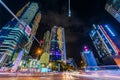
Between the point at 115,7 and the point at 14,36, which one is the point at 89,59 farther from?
the point at 14,36

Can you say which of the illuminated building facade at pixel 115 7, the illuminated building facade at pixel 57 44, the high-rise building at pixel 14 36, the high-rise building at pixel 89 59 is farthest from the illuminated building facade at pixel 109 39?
the high-rise building at pixel 14 36

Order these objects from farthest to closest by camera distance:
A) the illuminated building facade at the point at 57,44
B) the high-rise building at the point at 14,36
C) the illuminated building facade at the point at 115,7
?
the illuminated building facade at the point at 57,44 → the high-rise building at the point at 14,36 → the illuminated building facade at the point at 115,7

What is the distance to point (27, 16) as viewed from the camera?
510 feet

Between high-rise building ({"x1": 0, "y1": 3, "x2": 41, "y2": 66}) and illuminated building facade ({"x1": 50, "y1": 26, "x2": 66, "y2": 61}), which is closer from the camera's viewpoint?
high-rise building ({"x1": 0, "y1": 3, "x2": 41, "y2": 66})

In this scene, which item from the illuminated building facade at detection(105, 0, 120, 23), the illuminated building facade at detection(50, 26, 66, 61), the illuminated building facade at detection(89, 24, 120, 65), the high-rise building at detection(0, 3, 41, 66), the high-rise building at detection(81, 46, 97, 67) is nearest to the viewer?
the illuminated building facade at detection(89, 24, 120, 65)

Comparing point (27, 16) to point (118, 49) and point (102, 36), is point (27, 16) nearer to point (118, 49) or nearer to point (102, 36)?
point (102, 36)

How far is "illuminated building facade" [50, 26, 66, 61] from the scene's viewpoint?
474 feet

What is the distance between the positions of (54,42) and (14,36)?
190 feet

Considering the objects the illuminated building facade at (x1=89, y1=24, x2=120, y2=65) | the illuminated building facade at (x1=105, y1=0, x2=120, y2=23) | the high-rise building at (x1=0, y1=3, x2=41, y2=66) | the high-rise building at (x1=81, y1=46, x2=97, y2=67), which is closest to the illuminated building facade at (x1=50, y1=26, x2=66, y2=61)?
the high-rise building at (x1=81, y1=46, x2=97, y2=67)

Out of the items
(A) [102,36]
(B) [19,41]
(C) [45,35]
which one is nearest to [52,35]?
(C) [45,35]

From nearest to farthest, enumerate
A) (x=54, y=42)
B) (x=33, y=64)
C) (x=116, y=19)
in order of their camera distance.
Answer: (x=33, y=64) < (x=116, y=19) < (x=54, y=42)

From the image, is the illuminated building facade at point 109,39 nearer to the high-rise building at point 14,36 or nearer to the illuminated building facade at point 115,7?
the illuminated building facade at point 115,7

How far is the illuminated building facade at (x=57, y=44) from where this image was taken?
474 feet

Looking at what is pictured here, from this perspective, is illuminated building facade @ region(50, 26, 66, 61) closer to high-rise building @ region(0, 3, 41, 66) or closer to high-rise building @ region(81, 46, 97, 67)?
high-rise building @ region(81, 46, 97, 67)
